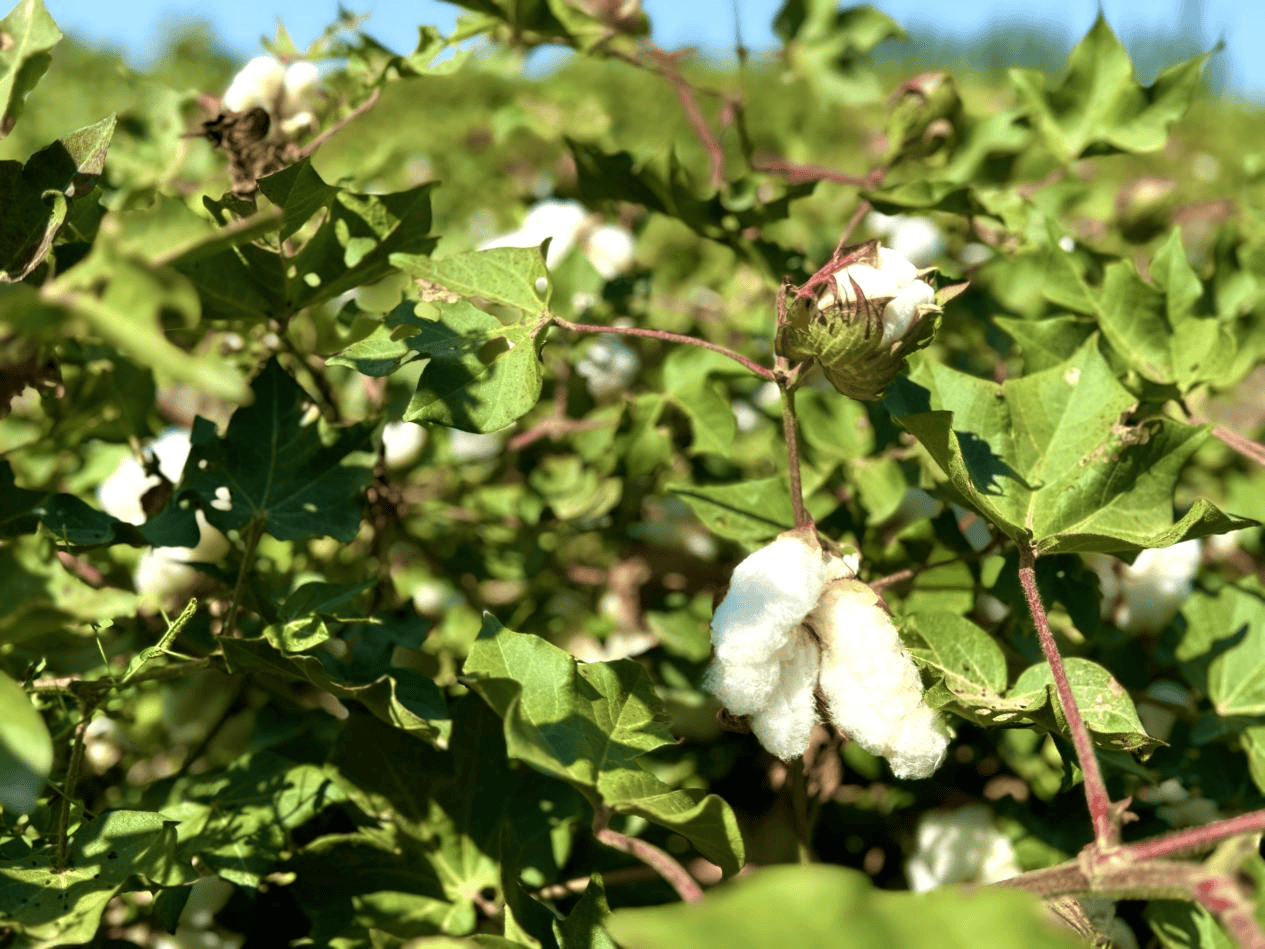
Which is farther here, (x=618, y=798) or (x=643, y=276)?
(x=643, y=276)

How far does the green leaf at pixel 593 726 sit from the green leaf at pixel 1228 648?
52 centimetres

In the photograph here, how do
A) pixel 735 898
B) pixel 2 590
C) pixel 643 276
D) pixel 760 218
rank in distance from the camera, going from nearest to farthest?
pixel 735 898
pixel 2 590
pixel 760 218
pixel 643 276

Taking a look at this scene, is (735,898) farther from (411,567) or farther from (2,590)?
(411,567)

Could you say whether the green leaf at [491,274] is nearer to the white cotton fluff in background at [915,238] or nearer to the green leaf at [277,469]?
the green leaf at [277,469]

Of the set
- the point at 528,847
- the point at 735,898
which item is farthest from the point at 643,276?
the point at 735,898

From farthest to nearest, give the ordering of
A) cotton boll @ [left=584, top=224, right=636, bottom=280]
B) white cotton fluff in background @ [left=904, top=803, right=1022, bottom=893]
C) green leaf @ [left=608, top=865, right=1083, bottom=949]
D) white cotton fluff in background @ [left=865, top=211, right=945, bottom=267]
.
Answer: white cotton fluff in background @ [left=865, top=211, right=945, bottom=267] → cotton boll @ [left=584, top=224, right=636, bottom=280] → white cotton fluff in background @ [left=904, top=803, right=1022, bottom=893] → green leaf @ [left=608, top=865, right=1083, bottom=949]

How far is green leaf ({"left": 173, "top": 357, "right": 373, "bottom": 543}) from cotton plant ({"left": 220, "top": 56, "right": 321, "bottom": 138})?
28cm

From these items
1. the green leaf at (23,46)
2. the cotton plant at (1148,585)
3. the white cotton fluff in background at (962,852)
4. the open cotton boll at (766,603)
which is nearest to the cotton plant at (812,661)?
the open cotton boll at (766,603)

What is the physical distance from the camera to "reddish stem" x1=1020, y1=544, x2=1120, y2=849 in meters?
0.51

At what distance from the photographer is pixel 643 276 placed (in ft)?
4.32

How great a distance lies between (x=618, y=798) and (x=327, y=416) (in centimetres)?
45

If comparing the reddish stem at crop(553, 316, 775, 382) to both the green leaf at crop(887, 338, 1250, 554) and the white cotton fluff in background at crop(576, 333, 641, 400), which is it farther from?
the white cotton fluff in background at crop(576, 333, 641, 400)

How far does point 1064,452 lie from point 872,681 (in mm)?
238

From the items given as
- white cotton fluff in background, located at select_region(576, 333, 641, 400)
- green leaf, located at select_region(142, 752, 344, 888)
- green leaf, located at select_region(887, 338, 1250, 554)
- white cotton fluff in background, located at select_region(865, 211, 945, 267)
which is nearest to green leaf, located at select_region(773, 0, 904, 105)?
white cotton fluff in background, located at select_region(865, 211, 945, 267)
